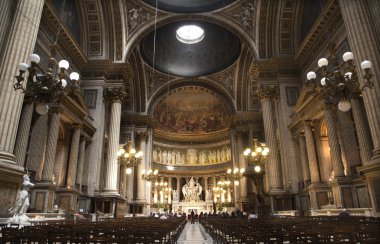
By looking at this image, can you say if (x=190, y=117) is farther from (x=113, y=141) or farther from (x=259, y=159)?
(x=259, y=159)

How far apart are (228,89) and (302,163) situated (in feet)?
48.3

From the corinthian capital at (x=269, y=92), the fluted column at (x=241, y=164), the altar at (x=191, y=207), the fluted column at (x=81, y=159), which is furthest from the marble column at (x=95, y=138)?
the altar at (x=191, y=207)

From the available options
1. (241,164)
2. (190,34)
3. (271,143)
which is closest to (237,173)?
(241,164)

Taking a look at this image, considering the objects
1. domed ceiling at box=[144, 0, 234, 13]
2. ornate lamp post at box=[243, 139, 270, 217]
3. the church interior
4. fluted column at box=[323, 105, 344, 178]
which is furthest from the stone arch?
fluted column at box=[323, 105, 344, 178]

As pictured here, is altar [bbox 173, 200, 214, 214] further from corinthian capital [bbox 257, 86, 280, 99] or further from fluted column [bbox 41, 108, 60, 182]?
fluted column [bbox 41, 108, 60, 182]

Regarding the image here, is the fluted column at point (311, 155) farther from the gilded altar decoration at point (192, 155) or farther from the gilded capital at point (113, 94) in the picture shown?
the gilded altar decoration at point (192, 155)

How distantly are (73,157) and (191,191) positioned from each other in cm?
1967

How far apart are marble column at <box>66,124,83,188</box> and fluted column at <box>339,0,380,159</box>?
506 inches

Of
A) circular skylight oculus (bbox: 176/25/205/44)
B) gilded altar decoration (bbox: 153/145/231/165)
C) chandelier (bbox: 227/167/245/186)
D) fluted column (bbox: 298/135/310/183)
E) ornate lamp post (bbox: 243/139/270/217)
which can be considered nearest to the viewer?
ornate lamp post (bbox: 243/139/270/217)

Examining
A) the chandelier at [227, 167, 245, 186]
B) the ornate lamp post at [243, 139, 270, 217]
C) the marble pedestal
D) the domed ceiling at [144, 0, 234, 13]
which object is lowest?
the marble pedestal

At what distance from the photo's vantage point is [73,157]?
14.9 m

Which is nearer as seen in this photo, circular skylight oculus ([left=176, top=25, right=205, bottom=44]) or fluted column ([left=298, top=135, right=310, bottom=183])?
fluted column ([left=298, top=135, right=310, bottom=183])

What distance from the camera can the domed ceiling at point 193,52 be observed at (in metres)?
26.4

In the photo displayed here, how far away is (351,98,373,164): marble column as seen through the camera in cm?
994
